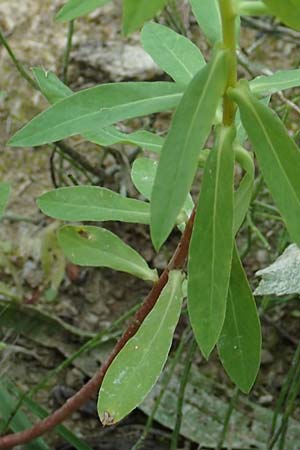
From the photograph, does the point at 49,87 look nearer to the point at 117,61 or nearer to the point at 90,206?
the point at 90,206

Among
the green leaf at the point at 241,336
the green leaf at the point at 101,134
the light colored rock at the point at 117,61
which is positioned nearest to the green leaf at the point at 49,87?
the green leaf at the point at 101,134

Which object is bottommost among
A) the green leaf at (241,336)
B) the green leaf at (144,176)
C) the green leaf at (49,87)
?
the green leaf at (241,336)

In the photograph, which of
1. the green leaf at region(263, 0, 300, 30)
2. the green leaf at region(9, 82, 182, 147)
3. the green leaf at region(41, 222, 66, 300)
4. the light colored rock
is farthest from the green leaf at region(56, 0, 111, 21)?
the light colored rock

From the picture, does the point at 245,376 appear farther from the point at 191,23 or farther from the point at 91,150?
the point at 191,23

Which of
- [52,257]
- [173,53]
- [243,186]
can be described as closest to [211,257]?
[243,186]

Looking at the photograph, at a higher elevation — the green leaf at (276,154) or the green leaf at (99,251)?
the green leaf at (276,154)

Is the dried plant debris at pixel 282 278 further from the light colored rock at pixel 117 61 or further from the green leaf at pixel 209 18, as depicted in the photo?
the light colored rock at pixel 117 61
